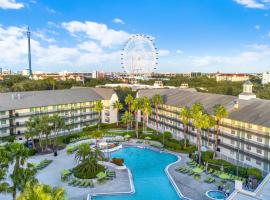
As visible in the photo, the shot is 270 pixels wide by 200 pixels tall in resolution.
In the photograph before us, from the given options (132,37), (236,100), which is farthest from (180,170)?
(132,37)

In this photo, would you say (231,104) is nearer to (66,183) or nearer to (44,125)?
(66,183)

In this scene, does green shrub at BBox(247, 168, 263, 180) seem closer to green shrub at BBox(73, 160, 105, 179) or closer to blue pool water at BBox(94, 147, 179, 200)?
blue pool water at BBox(94, 147, 179, 200)

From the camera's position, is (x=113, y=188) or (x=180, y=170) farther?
(x=180, y=170)

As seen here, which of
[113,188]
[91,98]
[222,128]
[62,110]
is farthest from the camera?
[91,98]

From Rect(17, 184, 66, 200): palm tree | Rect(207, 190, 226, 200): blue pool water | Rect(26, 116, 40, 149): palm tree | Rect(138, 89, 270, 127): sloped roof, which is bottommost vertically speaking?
Rect(207, 190, 226, 200): blue pool water

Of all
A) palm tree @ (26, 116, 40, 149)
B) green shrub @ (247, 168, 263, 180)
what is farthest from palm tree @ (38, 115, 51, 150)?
green shrub @ (247, 168, 263, 180)

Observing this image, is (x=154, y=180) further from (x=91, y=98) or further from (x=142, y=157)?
(x=91, y=98)
